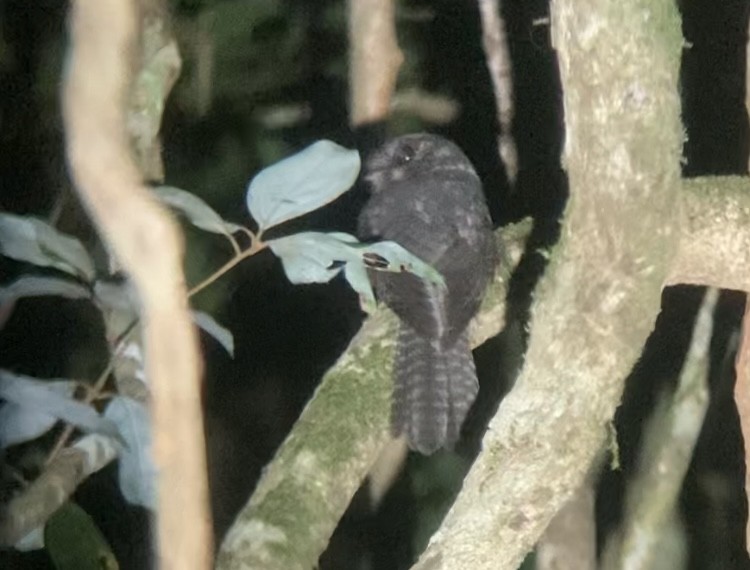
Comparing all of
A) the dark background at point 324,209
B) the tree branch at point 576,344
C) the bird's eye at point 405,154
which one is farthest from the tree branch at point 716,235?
the bird's eye at point 405,154

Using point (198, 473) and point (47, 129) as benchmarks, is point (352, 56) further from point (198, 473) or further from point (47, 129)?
point (198, 473)

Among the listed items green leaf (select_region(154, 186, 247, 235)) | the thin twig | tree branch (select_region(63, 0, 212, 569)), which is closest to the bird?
the thin twig

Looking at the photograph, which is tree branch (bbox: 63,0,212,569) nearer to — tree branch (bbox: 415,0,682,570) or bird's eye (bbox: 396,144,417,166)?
→ tree branch (bbox: 415,0,682,570)

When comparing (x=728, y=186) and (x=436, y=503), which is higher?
(x=728, y=186)

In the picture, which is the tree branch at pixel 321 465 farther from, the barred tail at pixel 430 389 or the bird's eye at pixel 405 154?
the bird's eye at pixel 405 154

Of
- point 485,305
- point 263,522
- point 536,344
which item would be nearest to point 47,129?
point 485,305

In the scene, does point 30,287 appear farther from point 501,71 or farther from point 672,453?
point 672,453

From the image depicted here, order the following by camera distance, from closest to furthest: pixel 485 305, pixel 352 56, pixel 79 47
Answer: pixel 79 47 < pixel 485 305 < pixel 352 56
